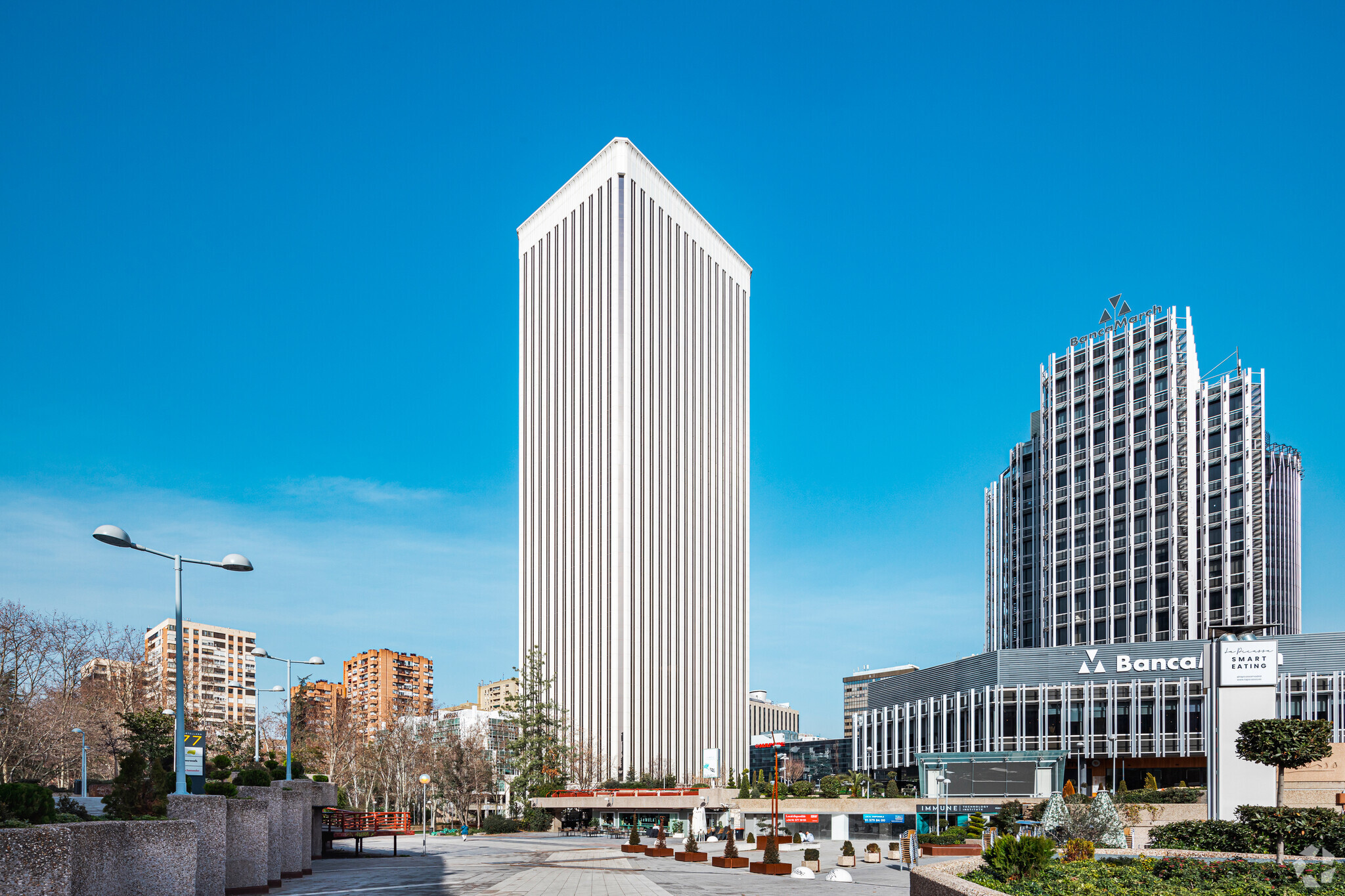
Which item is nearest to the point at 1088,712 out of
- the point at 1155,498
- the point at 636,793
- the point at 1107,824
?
the point at 1155,498

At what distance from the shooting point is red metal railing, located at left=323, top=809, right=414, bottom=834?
2320 inches

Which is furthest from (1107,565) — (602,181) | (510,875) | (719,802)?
(602,181)

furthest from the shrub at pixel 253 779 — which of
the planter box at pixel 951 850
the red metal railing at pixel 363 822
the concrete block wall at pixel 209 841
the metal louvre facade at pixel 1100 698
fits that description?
the metal louvre facade at pixel 1100 698

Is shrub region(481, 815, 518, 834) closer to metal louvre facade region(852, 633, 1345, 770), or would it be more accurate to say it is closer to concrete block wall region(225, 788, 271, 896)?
metal louvre facade region(852, 633, 1345, 770)

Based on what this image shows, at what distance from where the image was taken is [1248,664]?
121 ft

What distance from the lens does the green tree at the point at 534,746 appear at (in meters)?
88.6

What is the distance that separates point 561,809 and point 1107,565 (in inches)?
1976

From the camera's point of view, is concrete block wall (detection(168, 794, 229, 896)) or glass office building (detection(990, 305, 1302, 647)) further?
glass office building (detection(990, 305, 1302, 647))

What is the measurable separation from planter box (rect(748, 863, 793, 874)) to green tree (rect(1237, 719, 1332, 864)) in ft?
49.9

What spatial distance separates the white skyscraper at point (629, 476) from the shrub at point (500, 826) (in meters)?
56.2

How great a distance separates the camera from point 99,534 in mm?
20984

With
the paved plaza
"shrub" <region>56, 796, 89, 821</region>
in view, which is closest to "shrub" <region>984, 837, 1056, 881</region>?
the paved plaza

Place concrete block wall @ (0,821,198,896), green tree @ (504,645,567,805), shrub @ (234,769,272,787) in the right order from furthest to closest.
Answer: green tree @ (504,645,567,805) < shrub @ (234,769,272,787) < concrete block wall @ (0,821,198,896)

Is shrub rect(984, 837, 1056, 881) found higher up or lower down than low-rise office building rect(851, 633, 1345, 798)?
higher up
